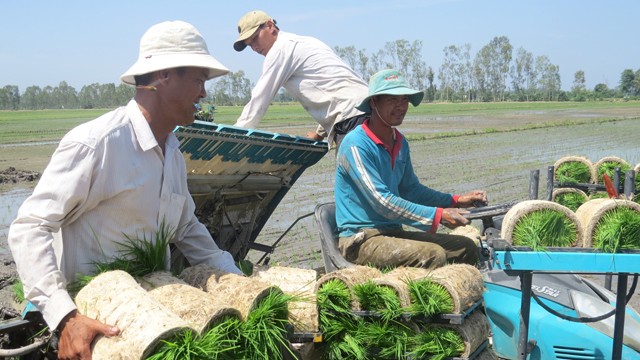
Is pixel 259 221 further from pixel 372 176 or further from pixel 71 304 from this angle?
pixel 71 304

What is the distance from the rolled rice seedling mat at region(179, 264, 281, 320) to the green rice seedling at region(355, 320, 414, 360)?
607 mm

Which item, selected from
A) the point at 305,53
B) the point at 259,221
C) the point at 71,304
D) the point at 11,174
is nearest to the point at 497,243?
the point at 71,304

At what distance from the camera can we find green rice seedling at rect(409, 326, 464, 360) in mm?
2945

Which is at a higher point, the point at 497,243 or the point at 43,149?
the point at 497,243

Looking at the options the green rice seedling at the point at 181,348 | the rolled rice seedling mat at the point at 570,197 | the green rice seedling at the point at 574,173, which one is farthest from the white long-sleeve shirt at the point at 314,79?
the green rice seedling at the point at 181,348

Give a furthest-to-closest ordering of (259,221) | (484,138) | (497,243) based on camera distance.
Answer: (484,138) → (259,221) → (497,243)

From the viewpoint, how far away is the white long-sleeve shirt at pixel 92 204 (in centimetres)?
234

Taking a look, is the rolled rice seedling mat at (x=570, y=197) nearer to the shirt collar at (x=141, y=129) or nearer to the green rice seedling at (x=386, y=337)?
the green rice seedling at (x=386, y=337)

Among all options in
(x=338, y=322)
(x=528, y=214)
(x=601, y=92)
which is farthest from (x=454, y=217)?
(x=601, y=92)

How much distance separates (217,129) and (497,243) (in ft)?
5.61

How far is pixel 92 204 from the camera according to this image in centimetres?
254

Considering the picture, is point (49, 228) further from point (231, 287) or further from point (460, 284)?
point (460, 284)

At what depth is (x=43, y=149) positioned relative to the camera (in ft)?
80.1

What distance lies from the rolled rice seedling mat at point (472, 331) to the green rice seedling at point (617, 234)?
0.69 m
